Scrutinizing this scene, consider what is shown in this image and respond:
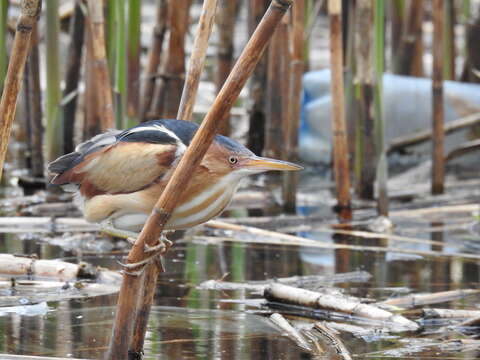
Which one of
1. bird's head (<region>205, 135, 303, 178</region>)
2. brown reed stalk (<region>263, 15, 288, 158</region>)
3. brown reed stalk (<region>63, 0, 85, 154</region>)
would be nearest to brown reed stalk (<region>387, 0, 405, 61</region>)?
brown reed stalk (<region>263, 15, 288, 158</region>)

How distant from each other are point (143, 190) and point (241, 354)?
0.69m

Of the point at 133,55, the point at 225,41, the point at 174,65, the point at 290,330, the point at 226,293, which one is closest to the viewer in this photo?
the point at 290,330

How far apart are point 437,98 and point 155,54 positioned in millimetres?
2064

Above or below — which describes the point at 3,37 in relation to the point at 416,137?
above

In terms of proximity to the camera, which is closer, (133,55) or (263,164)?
(263,164)

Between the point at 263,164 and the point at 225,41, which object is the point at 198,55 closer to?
the point at 263,164

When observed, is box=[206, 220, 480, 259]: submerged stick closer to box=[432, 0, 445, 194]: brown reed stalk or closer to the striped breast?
box=[432, 0, 445, 194]: brown reed stalk

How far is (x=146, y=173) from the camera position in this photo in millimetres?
2725

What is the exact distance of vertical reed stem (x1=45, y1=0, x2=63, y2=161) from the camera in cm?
552

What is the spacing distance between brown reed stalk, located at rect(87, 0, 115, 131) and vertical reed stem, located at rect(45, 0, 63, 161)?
3.74 feet

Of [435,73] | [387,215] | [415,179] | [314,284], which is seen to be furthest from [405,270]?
A: [415,179]

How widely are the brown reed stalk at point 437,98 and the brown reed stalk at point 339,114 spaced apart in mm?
814

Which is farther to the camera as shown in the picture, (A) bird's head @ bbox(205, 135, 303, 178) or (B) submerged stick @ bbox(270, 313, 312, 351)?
(B) submerged stick @ bbox(270, 313, 312, 351)

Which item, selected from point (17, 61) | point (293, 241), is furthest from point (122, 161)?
point (293, 241)
